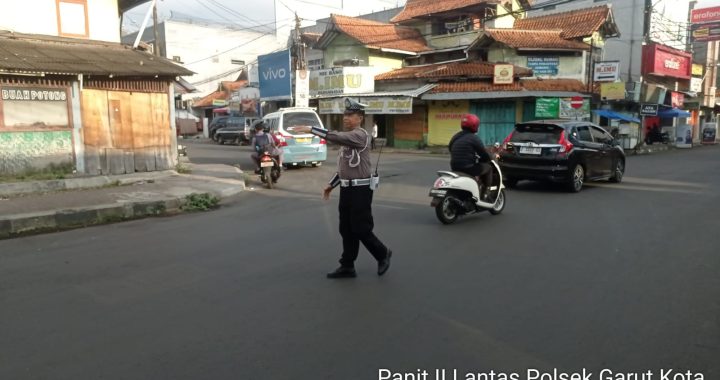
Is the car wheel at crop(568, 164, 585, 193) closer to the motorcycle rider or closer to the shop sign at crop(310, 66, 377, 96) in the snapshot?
the motorcycle rider

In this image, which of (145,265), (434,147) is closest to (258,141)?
(145,265)

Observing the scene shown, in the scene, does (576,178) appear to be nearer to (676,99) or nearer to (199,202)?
(199,202)

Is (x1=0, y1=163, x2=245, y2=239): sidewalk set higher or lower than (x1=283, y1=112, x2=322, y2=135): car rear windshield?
lower

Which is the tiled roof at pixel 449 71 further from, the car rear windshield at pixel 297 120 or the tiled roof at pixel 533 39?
the car rear windshield at pixel 297 120

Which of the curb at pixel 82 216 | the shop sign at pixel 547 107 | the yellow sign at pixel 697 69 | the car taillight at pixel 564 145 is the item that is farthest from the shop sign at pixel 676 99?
the curb at pixel 82 216

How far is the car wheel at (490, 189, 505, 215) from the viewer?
8727mm

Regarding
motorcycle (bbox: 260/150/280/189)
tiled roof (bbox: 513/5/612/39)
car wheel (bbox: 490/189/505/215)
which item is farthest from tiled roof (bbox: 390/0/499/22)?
car wheel (bbox: 490/189/505/215)

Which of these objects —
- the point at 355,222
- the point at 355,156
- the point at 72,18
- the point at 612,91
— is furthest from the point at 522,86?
the point at 355,222

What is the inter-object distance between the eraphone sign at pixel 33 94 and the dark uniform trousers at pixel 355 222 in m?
9.69

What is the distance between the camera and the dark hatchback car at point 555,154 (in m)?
10.9

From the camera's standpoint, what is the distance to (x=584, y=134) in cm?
1174

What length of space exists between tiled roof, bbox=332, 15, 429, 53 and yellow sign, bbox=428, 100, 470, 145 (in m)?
5.69

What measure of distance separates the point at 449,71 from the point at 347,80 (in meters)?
6.01

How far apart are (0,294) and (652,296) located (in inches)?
235
